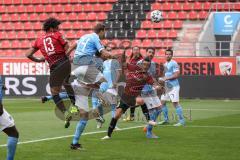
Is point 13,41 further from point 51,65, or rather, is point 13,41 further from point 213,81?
point 51,65

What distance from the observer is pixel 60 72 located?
16297mm

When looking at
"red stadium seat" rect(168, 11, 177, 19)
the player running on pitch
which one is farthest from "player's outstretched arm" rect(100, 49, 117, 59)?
"red stadium seat" rect(168, 11, 177, 19)

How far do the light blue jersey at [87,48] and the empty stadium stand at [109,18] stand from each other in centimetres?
2464

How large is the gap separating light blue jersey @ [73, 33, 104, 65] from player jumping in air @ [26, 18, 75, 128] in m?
0.93

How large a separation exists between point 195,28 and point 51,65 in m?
25.3

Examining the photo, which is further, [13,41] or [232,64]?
[13,41]

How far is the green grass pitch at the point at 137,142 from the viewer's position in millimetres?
12695

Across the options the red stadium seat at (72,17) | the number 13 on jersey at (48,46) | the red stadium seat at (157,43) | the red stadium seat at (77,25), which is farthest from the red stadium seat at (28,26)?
the number 13 on jersey at (48,46)

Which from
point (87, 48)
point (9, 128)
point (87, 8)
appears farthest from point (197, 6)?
point (9, 128)

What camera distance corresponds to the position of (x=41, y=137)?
16031mm

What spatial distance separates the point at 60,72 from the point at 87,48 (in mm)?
2484

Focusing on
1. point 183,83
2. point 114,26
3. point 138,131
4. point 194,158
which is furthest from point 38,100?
point 194,158

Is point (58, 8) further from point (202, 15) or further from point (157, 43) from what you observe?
point (202, 15)

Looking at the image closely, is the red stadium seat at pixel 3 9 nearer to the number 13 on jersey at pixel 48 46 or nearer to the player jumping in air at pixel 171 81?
the player jumping in air at pixel 171 81
